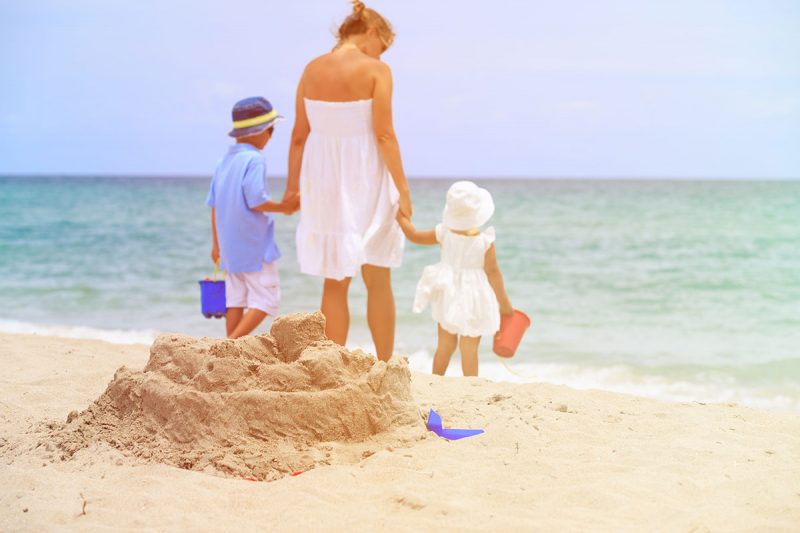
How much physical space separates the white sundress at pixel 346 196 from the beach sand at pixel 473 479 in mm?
1209

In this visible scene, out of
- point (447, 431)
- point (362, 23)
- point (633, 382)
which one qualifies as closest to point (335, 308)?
point (447, 431)

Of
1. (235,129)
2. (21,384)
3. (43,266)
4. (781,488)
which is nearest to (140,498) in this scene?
(21,384)

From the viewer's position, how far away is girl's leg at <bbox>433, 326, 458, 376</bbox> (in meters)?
4.96

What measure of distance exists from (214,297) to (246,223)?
567 mm

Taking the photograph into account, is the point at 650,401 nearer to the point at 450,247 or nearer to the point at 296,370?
the point at 450,247

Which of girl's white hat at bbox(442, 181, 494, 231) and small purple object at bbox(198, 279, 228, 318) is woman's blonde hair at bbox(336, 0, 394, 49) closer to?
girl's white hat at bbox(442, 181, 494, 231)

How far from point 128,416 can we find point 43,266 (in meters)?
10.9

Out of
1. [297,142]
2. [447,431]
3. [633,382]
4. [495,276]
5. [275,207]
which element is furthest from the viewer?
[633,382]

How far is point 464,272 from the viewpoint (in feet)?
15.9

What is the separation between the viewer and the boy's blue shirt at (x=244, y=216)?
529 cm

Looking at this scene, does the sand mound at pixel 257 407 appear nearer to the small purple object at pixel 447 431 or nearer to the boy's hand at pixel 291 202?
the small purple object at pixel 447 431

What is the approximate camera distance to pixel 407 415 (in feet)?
11.3

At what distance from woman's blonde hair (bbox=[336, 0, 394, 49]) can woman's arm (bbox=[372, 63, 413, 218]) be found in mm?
328

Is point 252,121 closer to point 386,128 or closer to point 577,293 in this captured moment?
point 386,128
